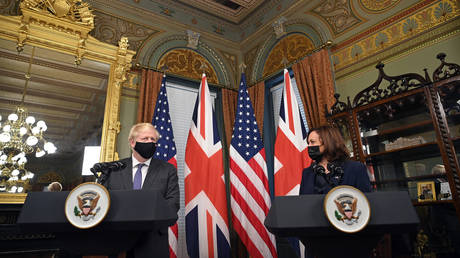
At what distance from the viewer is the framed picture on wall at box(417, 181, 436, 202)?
2.58 m

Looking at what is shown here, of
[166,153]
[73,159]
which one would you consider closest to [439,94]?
[166,153]

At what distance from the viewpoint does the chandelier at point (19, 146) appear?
119 inches

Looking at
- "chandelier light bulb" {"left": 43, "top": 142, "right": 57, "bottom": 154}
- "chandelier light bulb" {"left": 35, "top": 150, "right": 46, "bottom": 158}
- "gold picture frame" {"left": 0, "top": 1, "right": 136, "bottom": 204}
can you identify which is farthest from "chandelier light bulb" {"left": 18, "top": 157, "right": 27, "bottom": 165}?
"gold picture frame" {"left": 0, "top": 1, "right": 136, "bottom": 204}

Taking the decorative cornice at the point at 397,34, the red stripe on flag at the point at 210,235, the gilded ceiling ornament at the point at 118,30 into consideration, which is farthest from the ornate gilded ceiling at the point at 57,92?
the decorative cornice at the point at 397,34

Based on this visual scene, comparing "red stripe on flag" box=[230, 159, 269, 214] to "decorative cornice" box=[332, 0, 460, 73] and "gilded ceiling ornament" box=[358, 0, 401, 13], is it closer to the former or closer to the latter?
"decorative cornice" box=[332, 0, 460, 73]

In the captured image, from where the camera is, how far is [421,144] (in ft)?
8.77

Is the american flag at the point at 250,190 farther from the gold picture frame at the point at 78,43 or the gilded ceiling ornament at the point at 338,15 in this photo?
the gilded ceiling ornament at the point at 338,15

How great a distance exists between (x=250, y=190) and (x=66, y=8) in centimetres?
327


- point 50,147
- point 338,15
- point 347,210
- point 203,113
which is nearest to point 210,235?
point 203,113

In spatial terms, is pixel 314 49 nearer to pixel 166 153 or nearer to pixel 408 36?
pixel 408 36

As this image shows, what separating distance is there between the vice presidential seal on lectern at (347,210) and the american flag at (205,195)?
2.49 m

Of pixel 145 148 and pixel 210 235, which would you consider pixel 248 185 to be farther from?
pixel 145 148

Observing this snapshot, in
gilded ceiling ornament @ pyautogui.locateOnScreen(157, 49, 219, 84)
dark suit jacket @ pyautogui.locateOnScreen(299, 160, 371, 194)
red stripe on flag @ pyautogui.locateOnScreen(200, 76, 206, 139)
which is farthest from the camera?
gilded ceiling ornament @ pyautogui.locateOnScreen(157, 49, 219, 84)

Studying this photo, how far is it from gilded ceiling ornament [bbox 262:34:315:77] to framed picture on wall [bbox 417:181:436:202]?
236 cm
